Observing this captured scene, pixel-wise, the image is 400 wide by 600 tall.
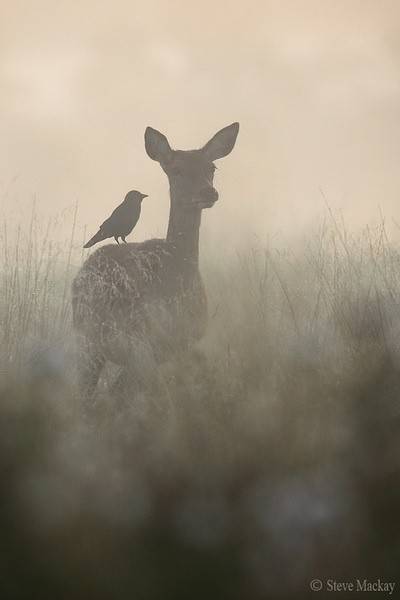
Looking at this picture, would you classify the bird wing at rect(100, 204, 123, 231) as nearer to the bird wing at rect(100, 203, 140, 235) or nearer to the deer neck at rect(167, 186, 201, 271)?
the bird wing at rect(100, 203, 140, 235)

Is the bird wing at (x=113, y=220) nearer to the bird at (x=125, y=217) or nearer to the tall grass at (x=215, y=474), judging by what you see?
the bird at (x=125, y=217)

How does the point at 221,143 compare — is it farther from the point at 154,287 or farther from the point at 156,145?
the point at 154,287

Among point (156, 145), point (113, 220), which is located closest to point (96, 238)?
point (113, 220)

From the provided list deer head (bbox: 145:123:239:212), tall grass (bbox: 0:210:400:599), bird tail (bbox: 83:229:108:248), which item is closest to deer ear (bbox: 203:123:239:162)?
deer head (bbox: 145:123:239:212)

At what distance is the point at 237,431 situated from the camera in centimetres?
362

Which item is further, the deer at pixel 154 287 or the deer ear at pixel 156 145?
the deer ear at pixel 156 145

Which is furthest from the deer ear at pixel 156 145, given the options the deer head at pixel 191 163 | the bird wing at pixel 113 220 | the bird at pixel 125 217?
the bird wing at pixel 113 220

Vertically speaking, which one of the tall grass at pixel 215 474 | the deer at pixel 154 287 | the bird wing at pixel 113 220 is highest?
the bird wing at pixel 113 220

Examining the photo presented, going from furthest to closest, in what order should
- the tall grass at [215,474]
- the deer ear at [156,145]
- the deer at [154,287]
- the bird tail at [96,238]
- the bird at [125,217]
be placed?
the bird tail at [96,238] < the bird at [125,217] < the deer ear at [156,145] < the deer at [154,287] < the tall grass at [215,474]

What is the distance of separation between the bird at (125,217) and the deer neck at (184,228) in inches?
23.2

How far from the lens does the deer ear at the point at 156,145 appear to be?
584 centimetres

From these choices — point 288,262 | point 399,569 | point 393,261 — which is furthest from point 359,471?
point 288,262

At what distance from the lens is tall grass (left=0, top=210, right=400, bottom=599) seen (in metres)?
2.91

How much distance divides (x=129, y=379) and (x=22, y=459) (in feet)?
5.62
